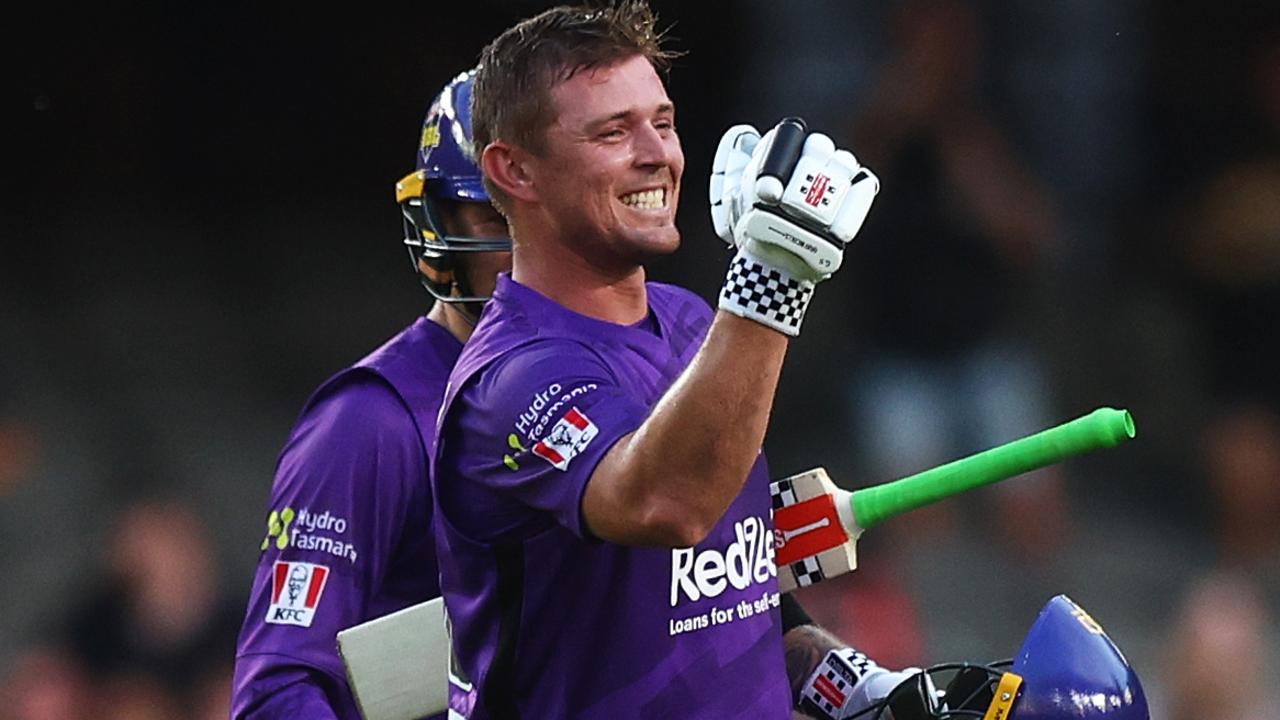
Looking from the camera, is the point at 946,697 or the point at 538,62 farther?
the point at 946,697

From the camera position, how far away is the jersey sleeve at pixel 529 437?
250cm

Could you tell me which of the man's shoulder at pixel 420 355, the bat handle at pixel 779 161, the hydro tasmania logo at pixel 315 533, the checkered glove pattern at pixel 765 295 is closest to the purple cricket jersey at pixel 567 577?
the checkered glove pattern at pixel 765 295

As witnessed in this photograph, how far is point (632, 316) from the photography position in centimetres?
283

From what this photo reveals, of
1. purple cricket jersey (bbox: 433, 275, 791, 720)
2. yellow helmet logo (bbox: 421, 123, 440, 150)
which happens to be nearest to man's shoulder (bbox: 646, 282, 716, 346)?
purple cricket jersey (bbox: 433, 275, 791, 720)

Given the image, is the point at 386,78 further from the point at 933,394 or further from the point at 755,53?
the point at 933,394

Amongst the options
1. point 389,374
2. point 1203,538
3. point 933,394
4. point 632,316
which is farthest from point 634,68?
point 1203,538

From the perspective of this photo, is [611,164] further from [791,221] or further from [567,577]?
[567,577]

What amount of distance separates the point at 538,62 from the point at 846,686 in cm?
110

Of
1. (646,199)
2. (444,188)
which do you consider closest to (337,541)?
(444,188)

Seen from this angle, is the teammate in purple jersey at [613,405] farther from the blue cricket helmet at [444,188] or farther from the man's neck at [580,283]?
the blue cricket helmet at [444,188]

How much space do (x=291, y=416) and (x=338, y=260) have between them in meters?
0.57

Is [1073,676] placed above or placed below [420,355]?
below

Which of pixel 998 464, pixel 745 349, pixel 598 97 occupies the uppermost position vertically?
pixel 598 97

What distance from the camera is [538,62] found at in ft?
9.04
